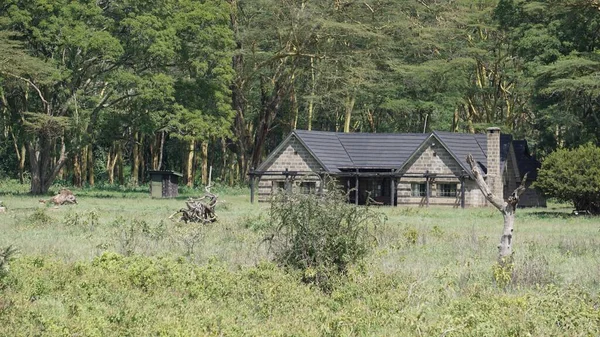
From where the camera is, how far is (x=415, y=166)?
50.5 meters

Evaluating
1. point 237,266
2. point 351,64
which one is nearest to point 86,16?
point 351,64

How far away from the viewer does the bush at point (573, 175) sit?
3822cm

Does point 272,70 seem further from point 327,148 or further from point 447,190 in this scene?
point 447,190

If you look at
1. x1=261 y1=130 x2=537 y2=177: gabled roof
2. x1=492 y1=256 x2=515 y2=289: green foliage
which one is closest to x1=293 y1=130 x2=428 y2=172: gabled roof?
x1=261 y1=130 x2=537 y2=177: gabled roof

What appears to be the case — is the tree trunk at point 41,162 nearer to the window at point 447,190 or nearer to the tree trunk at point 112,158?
the tree trunk at point 112,158

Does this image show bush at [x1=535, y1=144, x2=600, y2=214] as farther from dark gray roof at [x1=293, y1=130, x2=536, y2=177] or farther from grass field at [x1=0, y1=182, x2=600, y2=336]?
grass field at [x1=0, y1=182, x2=600, y2=336]

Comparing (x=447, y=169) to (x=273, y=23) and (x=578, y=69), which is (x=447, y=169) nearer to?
(x=578, y=69)

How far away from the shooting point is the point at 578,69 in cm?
4612

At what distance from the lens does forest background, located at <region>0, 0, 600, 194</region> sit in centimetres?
4678

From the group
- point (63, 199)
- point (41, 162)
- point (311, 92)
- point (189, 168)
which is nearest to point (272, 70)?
point (311, 92)

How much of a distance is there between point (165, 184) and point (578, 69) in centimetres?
2189

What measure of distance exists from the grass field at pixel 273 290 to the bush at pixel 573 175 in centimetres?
1361

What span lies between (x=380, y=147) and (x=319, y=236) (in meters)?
35.7

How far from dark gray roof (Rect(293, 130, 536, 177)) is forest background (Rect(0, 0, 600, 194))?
13.0ft
